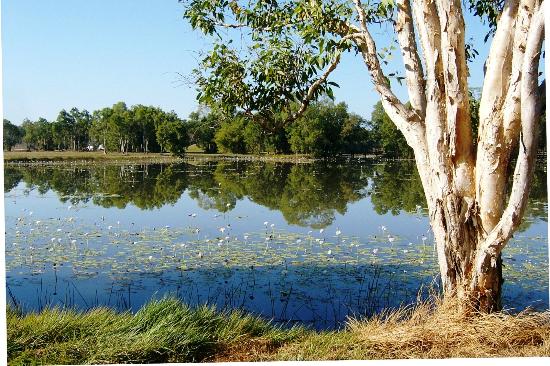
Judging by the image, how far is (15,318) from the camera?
268 centimetres

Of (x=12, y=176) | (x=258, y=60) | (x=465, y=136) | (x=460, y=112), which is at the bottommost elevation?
(x=12, y=176)

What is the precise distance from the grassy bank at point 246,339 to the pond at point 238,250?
38cm

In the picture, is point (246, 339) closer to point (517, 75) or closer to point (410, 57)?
point (410, 57)

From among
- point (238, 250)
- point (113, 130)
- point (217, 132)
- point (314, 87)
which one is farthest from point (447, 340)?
point (113, 130)

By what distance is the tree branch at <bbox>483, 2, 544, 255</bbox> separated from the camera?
2.25 m

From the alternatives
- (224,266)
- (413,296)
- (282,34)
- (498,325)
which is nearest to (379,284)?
(413,296)

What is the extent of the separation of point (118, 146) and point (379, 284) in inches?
255

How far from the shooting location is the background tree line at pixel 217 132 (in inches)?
302

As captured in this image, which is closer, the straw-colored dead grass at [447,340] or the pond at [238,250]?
the straw-colored dead grass at [447,340]

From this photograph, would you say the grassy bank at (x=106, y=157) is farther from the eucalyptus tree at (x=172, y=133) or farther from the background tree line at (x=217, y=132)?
the eucalyptus tree at (x=172, y=133)

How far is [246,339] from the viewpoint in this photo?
2689mm

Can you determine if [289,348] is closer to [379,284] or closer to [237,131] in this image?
[379,284]

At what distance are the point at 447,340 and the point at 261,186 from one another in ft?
25.8

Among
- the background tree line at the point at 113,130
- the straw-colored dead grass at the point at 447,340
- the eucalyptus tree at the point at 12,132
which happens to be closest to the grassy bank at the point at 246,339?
the straw-colored dead grass at the point at 447,340
